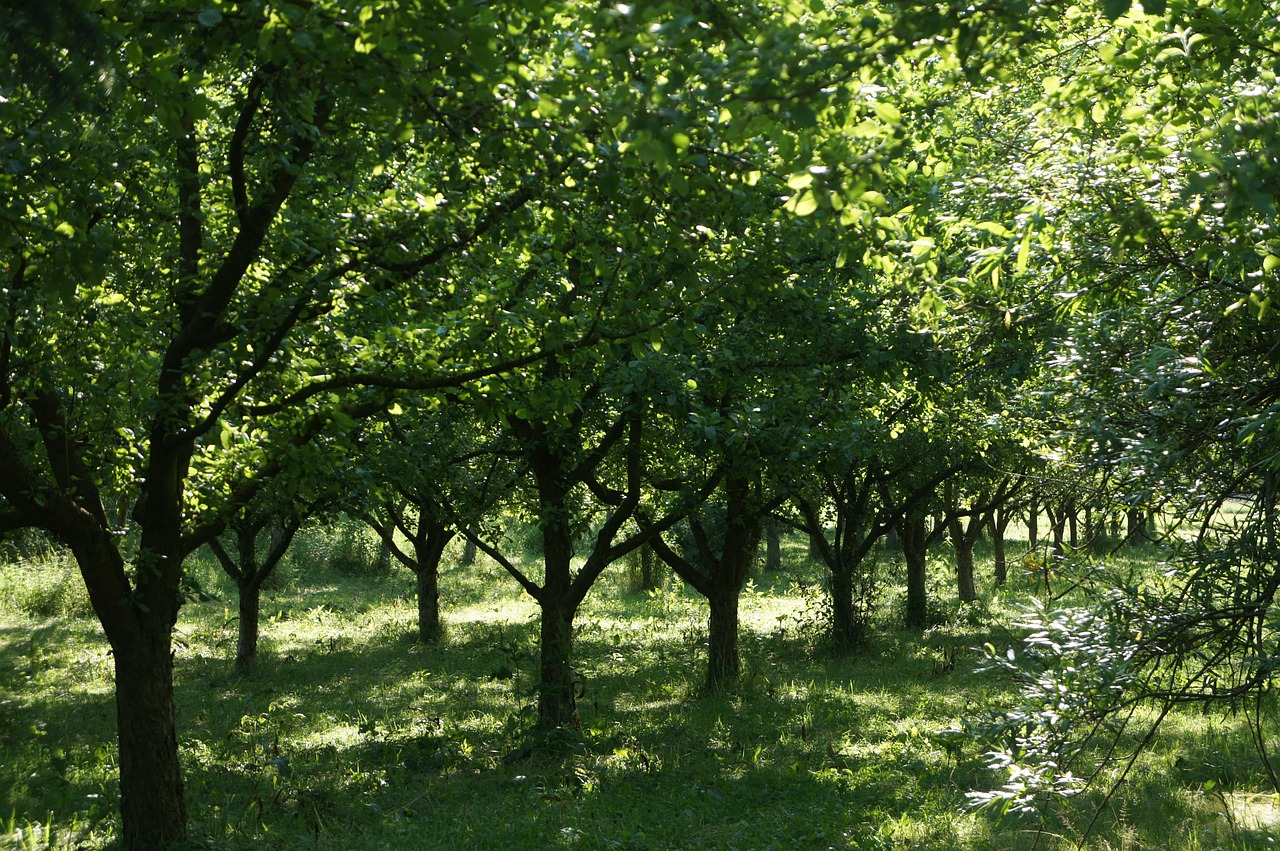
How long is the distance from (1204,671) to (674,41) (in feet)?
14.1

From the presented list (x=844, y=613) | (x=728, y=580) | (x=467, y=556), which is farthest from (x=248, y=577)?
(x=467, y=556)

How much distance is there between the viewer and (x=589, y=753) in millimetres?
11398

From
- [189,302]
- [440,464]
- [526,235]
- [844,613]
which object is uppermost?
[526,235]

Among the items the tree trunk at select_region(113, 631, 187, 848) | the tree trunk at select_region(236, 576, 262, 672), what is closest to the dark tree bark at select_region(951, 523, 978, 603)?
the tree trunk at select_region(236, 576, 262, 672)

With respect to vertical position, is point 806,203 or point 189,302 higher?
point 189,302

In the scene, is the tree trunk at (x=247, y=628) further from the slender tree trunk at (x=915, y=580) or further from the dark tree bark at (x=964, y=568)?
the dark tree bark at (x=964, y=568)

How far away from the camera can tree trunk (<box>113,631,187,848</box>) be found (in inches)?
292

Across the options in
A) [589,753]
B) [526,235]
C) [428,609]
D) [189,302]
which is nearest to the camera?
[189,302]

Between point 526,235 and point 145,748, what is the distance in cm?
457

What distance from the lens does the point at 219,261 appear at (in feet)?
25.2

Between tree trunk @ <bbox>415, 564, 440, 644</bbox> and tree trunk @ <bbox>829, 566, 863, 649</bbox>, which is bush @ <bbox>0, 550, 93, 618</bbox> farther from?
tree trunk @ <bbox>829, 566, 863, 649</bbox>

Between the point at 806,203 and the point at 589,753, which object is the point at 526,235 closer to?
the point at 806,203

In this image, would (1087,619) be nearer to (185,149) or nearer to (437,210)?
(437,210)

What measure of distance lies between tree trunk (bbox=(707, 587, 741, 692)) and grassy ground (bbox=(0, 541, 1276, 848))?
0.89 ft
